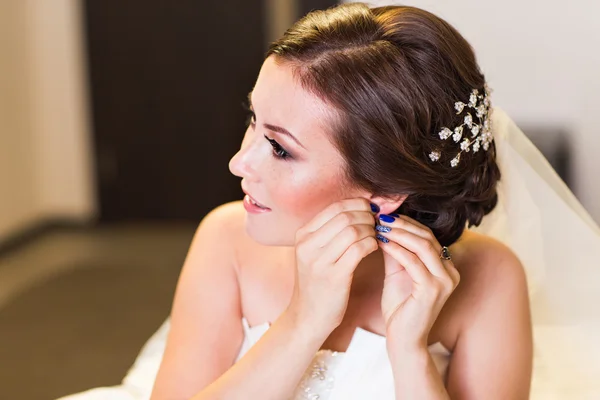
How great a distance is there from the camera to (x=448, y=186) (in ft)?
4.89

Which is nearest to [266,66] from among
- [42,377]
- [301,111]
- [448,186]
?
[301,111]

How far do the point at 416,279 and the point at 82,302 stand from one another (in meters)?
3.17

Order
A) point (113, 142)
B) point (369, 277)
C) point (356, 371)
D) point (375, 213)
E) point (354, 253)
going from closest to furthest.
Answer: point (354, 253) < point (375, 213) < point (356, 371) < point (369, 277) < point (113, 142)

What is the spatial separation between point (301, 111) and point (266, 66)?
119 mm

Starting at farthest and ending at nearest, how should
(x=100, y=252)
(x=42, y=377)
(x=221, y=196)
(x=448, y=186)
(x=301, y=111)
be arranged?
1. (x=221, y=196)
2. (x=100, y=252)
3. (x=42, y=377)
4. (x=448, y=186)
5. (x=301, y=111)

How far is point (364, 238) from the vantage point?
136 centimetres

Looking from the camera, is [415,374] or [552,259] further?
[552,259]

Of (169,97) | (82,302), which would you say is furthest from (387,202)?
(169,97)

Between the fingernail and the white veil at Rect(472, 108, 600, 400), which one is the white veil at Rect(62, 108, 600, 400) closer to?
the white veil at Rect(472, 108, 600, 400)

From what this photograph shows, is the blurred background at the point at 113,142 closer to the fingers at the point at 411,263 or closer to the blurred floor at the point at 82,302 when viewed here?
the blurred floor at the point at 82,302

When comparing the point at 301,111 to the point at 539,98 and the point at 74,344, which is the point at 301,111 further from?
the point at 74,344

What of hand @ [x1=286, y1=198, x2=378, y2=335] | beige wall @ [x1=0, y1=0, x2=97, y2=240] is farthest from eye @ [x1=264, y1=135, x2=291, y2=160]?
beige wall @ [x1=0, y1=0, x2=97, y2=240]

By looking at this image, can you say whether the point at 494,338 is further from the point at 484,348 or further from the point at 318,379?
the point at 318,379

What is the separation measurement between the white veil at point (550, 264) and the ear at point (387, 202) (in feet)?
1.27
